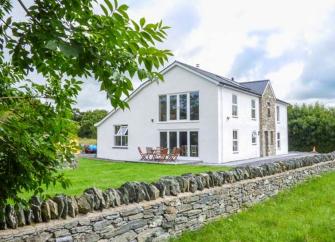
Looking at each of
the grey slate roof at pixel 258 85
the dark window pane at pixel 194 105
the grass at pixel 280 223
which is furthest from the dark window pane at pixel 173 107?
the grass at pixel 280 223

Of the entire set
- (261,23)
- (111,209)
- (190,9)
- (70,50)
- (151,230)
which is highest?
(261,23)

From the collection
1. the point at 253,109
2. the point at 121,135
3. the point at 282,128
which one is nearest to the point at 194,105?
the point at 253,109

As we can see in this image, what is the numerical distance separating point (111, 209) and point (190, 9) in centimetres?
292

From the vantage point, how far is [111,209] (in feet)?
16.1

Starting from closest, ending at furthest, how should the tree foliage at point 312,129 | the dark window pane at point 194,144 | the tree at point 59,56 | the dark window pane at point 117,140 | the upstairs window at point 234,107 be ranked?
the tree at point 59,56
the dark window pane at point 194,144
the upstairs window at point 234,107
the dark window pane at point 117,140
the tree foliage at point 312,129

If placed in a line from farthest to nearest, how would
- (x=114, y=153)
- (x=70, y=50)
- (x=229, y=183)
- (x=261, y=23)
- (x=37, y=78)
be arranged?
(x=114, y=153) < (x=261, y=23) < (x=229, y=183) < (x=37, y=78) < (x=70, y=50)

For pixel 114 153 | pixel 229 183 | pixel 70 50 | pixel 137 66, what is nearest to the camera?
pixel 70 50

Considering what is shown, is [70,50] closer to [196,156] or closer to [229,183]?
[229,183]

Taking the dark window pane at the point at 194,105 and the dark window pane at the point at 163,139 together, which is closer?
the dark window pane at the point at 194,105

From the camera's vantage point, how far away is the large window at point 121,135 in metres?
27.1

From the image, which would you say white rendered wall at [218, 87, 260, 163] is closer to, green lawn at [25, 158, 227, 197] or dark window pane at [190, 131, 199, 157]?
dark window pane at [190, 131, 199, 157]

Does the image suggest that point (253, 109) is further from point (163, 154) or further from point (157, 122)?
point (163, 154)

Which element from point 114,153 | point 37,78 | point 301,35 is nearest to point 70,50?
point 37,78

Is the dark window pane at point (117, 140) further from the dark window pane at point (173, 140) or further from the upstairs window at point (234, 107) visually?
the upstairs window at point (234, 107)
